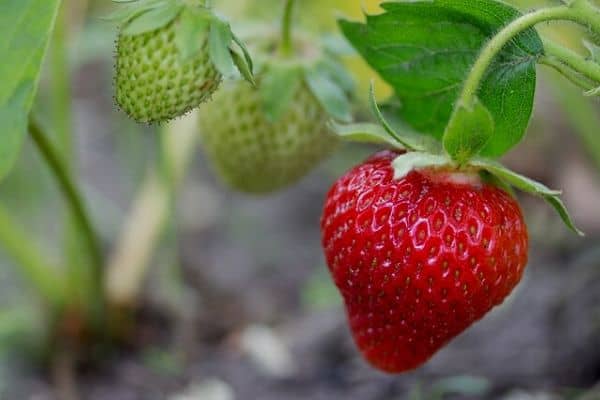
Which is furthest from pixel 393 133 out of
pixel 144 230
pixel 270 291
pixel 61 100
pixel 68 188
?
pixel 270 291

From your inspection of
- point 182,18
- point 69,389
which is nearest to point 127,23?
point 182,18

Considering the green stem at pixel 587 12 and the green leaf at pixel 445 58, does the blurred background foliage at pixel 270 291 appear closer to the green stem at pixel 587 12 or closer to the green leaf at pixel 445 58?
the green leaf at pixel 445 58

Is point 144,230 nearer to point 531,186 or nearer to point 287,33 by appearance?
point 287,33

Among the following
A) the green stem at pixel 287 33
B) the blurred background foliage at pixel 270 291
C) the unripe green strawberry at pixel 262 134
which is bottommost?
the blurred background foliage at pixel 270 291

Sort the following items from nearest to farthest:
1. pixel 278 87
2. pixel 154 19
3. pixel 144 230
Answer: pixel 154 19 < pixel 278 87 < pixel 144 230

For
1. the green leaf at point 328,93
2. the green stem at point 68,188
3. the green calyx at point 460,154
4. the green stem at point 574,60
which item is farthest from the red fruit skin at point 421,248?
the green stem at point 68,188

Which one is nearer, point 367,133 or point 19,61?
point 19,61

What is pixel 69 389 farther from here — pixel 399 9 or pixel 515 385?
pixel 399 9
